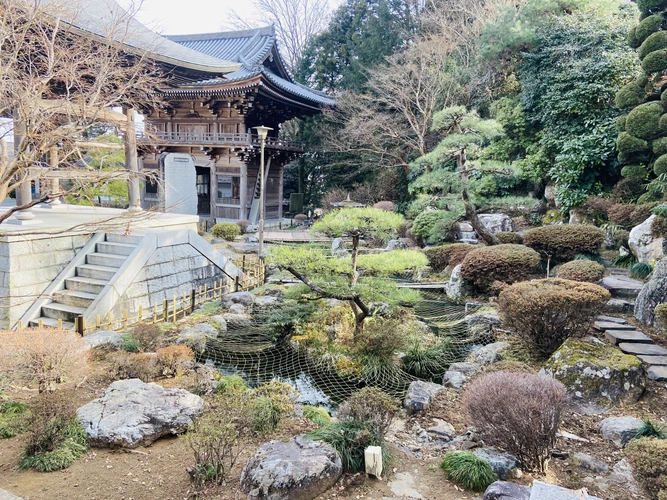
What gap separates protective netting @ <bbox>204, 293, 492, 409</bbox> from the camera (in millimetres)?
6113

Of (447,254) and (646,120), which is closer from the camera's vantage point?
(646,120)

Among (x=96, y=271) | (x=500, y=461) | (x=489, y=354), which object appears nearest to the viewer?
(x=500, y=461)

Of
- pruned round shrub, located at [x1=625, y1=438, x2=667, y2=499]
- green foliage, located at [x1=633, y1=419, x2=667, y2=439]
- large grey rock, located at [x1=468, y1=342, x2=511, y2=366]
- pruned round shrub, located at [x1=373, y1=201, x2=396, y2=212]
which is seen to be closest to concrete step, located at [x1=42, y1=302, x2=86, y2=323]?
large grey rock, located at [x1=468, y1=342, x2=511, y2=366]

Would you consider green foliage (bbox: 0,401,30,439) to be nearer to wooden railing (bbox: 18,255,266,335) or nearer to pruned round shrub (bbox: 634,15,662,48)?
wooden railing (bbox: 18,255,266,335)

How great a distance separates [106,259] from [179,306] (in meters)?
1.69

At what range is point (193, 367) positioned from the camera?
5953 mm

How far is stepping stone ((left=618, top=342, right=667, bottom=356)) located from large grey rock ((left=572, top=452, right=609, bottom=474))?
273 centimetres

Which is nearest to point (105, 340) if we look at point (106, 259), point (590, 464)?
point (106, 259)

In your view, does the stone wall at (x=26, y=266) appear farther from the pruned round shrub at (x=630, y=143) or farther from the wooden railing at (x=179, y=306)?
the pruned round shrub at (x=630, y=143)

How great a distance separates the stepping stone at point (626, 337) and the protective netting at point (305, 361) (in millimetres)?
1791

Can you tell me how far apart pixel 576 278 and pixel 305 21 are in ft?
102

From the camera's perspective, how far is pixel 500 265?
375 inches

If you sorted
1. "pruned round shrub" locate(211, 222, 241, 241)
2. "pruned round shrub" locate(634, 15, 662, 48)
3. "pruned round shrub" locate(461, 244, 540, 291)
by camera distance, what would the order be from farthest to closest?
"pruned round shrub" locate(211, 222, 241, 241)
"pruned round shrub" locate(634, 15, 662, 48)
"pruned round shrub" locate(461, 244, 540, 291)

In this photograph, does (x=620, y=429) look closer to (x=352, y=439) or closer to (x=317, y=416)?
(x=352, y=439)
